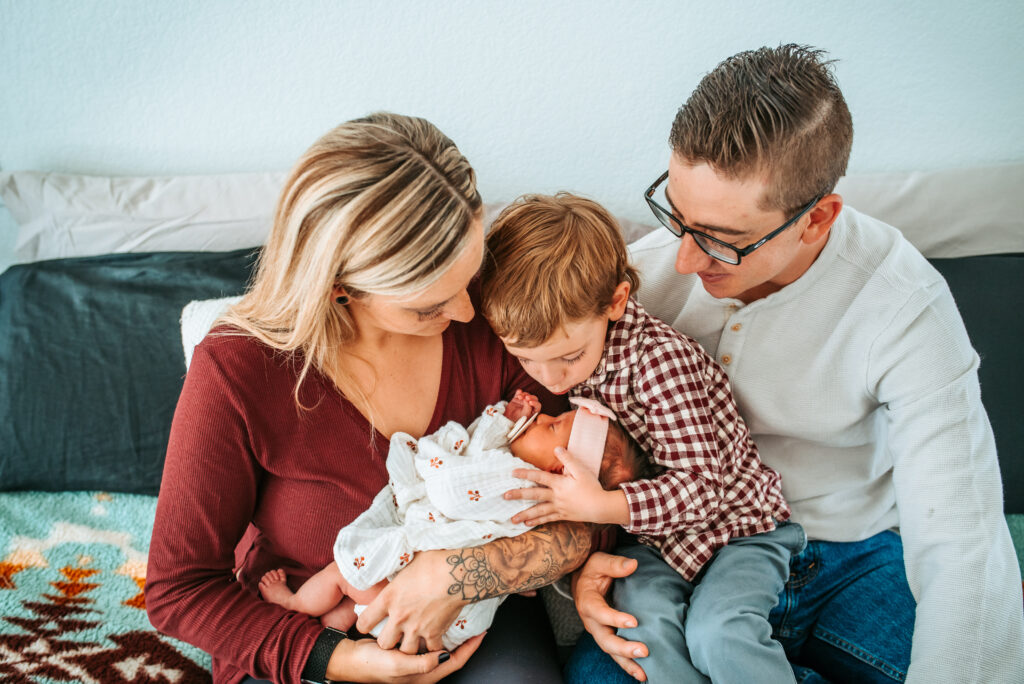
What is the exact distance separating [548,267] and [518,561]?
0.57m

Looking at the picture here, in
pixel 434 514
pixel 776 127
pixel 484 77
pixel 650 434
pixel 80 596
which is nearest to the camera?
pixel 776 127

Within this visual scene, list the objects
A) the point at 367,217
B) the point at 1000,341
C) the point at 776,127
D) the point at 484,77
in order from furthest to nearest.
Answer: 1. the point at 484,77
2. the point at 1000,341
3. the point at 776,127
4. the point at 367,217

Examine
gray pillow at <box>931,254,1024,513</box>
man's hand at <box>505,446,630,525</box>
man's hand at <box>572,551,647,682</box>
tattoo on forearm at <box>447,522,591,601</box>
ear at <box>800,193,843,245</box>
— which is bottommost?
man's hand at <box>572,551,647,682</box>

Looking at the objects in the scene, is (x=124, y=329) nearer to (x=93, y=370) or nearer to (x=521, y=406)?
(x=93, y=370)

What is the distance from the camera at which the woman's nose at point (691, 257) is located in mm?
1373

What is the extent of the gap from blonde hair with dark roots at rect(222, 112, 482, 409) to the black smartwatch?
0.56 m

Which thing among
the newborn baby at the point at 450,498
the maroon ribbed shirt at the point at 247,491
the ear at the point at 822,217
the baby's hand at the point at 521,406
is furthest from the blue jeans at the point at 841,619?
the ear at the point at 822,217

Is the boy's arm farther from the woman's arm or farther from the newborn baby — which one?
the woman's arm

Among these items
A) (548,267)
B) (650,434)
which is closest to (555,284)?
(548,267)

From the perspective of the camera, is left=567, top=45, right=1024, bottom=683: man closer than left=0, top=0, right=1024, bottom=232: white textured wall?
Yes

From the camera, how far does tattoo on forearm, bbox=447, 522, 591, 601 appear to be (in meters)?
1.30

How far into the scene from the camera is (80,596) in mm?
1614

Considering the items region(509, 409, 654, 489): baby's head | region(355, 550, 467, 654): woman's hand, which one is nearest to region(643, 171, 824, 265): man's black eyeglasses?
region(509, 409, 654, 489): baby's head

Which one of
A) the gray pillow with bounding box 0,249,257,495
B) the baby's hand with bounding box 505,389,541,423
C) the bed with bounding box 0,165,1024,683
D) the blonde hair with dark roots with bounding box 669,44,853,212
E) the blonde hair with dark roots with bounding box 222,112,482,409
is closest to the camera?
the blonde hair with dark roots with bounding box 222,112,482,409
